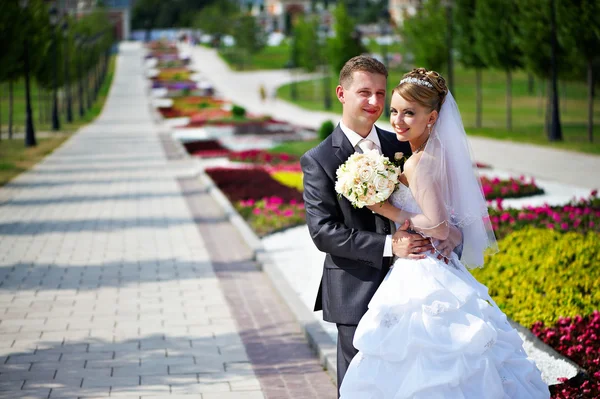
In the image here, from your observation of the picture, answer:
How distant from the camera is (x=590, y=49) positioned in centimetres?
2556

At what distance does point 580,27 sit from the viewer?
2483 cm

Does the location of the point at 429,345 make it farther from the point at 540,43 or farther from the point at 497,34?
the point at 497,34

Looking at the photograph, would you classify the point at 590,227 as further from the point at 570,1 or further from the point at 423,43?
the point at 423,43

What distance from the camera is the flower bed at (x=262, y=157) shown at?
2422 cm

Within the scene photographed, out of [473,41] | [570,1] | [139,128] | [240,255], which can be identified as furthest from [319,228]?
[139,128]

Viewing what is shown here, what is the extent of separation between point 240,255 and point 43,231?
12.4 feet

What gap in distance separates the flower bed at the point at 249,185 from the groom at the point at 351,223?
37.3 ft

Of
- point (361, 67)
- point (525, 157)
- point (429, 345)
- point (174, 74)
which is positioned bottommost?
point (174, 74)

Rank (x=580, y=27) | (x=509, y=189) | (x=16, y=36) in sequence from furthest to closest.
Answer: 1. (x=16, y=36)
2. (x=580, y=27)
3. (x=509, y=189)

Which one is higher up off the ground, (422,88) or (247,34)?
(422,88)

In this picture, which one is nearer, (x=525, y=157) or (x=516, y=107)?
(x=525, y=157)

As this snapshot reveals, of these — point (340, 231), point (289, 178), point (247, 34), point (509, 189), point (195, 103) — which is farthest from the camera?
point (247, 34)

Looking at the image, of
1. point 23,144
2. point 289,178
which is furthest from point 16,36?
point 289,178

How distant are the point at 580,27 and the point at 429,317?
22577 mm
